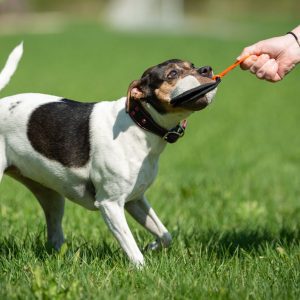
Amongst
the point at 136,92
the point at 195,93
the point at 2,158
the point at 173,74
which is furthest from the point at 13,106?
the point at 195,93

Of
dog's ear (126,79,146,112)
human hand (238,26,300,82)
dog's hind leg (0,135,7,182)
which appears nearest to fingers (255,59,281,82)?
human hand (238,26,300,82)

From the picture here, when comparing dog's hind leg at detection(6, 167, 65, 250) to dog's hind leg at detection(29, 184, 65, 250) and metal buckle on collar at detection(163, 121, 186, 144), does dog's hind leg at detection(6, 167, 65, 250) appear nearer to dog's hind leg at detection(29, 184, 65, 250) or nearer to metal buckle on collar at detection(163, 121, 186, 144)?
dog's hind leg at detection(29, 184, 65, 250)

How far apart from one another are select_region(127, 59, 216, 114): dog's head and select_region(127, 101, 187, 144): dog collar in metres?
0.06

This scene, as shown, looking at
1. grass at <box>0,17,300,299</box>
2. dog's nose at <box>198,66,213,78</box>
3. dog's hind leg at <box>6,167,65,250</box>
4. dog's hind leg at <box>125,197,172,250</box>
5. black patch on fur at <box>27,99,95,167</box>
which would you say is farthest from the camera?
dog's hind leg at <box>6,167,65,250</box>

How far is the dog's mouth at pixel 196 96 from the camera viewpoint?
4.14 m

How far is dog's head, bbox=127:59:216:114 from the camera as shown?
165 inches

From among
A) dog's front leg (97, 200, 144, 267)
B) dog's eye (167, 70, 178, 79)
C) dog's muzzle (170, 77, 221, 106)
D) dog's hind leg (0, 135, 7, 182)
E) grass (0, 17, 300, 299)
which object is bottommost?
grass (0, 17, 300, 299)

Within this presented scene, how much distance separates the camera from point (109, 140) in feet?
14.4

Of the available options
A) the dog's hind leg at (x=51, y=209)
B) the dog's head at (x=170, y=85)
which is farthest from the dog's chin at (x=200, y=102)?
the dog's hind leg at (x=51, y=209)

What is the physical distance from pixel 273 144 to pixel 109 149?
7.30 m

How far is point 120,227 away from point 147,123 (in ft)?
A: 2.29

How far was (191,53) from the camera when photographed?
2720 cm

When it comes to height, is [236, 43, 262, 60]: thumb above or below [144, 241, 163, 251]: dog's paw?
above

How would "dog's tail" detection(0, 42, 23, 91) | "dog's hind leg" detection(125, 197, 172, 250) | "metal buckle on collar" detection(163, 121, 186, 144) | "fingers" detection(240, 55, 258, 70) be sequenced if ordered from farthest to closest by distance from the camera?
"dog's tail" detection(0, 42, 23, 91) → "dog's hind leg" detection(125, 197, 172, 250) → "fingers" detection(240, 55, 258, 70) → "metal buckle on collar" detection(163, 121, 186, 144)
